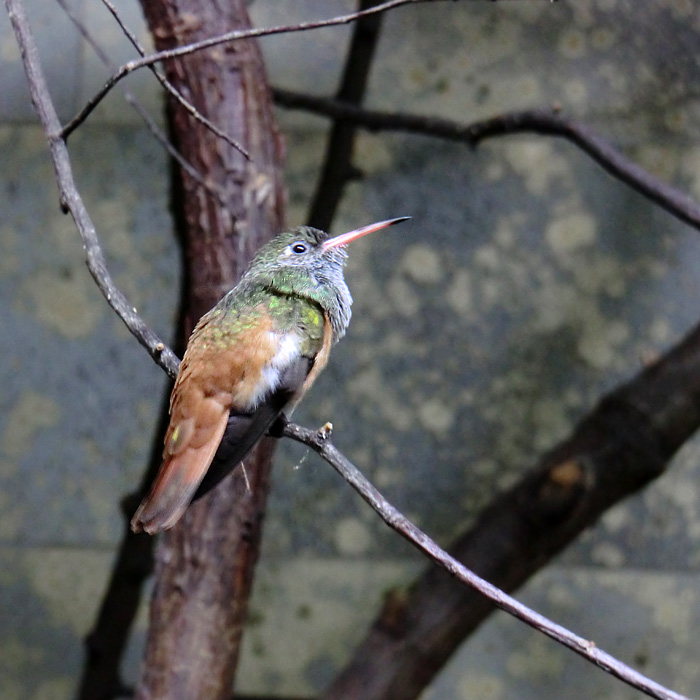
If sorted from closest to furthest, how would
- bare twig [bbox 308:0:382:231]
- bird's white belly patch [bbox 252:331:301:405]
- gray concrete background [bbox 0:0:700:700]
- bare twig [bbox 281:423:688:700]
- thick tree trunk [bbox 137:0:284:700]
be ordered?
bare twig [bbox 281:423:688:700] < bird's white belly patch [bbox 252:331:301:405] < thick tree trunk [bbox 137:0:284:700] < bare twig [bbox 308:0:382:231] < gray concrete background [bbox 0:0:700:700]

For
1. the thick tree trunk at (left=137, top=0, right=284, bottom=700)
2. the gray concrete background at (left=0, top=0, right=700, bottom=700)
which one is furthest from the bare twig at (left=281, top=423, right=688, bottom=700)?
the gray concrete background at (left=0, top=0, right=700, bottom=700)

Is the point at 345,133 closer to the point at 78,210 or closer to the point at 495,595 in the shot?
the point at 78,210

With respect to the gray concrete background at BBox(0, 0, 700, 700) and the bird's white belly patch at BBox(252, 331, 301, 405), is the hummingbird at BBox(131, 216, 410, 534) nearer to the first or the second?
the bird's white belly patch at BBox(252, 331, 301, 405)

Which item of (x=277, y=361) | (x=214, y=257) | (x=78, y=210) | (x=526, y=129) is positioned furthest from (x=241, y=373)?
(x=526, y=129)

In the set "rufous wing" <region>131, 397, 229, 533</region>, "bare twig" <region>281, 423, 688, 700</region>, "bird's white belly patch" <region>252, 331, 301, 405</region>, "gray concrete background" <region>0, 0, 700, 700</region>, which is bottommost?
"bare twig" <region>281, 423, 688, 700</region>

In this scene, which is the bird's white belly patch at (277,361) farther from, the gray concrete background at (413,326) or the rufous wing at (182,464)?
the gray concrete background at (413,326)

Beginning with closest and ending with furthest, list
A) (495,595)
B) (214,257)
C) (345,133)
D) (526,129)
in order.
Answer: (495,595), (214,257), (526,129), (345,133)
